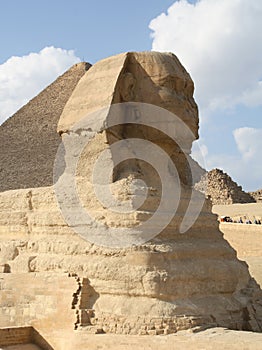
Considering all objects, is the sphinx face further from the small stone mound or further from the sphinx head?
the small stone mound

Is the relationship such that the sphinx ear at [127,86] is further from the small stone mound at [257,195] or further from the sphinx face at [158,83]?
the small stone mound at [257,195]

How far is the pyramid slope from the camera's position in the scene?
72.8 ft

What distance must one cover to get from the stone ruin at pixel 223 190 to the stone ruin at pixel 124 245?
100 feet

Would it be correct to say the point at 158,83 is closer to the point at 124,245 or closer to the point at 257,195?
the point at 124,245

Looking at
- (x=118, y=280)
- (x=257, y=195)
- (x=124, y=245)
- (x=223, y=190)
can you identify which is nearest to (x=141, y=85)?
(x=124, y=245)

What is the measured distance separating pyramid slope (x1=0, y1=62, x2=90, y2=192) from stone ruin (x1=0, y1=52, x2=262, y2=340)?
1335 centimetres

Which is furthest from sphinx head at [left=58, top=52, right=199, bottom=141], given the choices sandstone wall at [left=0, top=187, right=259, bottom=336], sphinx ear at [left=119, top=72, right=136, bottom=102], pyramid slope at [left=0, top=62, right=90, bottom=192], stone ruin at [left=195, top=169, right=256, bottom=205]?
stone ruin at [left=195, top=169, right=256, bottom=205]

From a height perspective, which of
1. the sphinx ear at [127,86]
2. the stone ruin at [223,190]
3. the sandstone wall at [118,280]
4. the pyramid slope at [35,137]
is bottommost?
the sandstone wall at [118,280]

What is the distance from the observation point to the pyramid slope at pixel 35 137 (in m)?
22.2

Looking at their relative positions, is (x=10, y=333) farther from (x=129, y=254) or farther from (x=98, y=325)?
(x=129, y=254)

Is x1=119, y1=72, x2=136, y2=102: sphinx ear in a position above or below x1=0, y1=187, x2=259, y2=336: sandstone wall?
above

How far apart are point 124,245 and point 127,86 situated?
231cm

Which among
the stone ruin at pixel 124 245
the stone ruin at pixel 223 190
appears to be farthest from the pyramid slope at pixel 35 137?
the stone ruin at pixel 223 190

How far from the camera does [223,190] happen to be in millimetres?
39219
